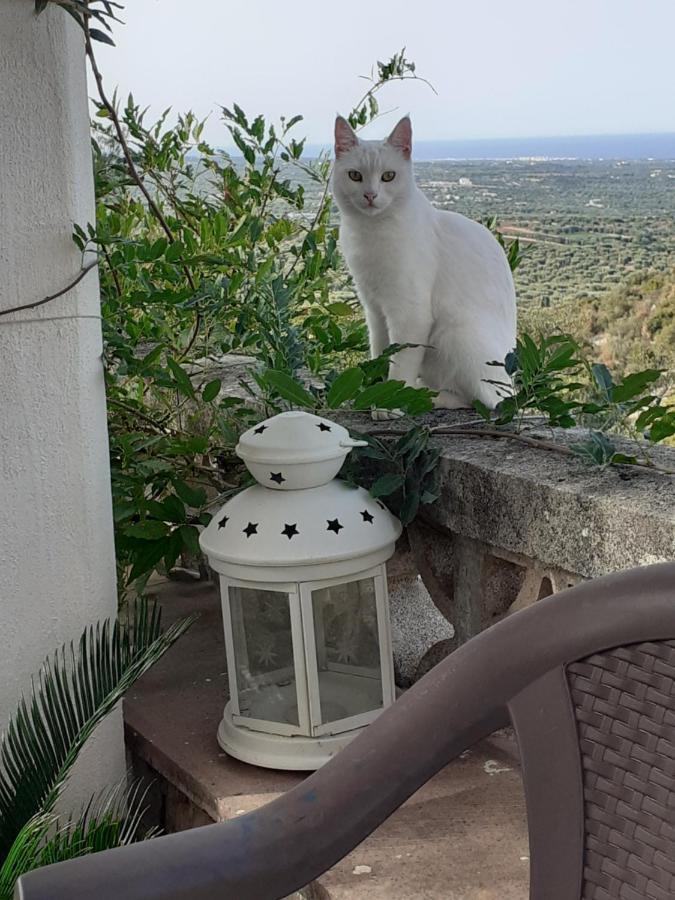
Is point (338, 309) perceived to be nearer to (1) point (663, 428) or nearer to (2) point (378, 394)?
(2) point (378, 394)

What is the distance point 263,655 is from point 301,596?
15cm

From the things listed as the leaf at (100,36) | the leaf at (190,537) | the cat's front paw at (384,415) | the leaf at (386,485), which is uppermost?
the leaf at (100,36)

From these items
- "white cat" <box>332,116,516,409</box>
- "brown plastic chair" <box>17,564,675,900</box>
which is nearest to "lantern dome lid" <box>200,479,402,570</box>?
"white cat" <box>332,116,516,409</box>

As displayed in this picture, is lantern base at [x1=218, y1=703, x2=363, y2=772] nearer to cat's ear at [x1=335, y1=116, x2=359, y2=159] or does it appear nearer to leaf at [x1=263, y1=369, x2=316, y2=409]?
leaf at [x1=263, y1=369, x2=316, y2=409]

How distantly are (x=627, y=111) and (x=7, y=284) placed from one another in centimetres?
553

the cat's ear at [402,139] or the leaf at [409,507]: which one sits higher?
the cat's ear at [402,139]

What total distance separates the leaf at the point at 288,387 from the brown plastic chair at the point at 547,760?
2.51 feet

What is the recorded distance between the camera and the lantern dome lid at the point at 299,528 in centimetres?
150

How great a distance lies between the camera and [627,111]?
6176 millimetres

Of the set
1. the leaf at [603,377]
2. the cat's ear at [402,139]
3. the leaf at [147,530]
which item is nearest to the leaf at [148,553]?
the leaf at [147,530]

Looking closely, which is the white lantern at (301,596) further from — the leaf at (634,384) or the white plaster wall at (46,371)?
the leaf at (634,384)

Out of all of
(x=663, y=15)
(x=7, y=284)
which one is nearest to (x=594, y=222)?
(x=7, y=284)

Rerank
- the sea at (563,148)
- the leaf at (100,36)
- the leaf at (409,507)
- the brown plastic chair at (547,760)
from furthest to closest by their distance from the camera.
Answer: the sea at (563,148) → the leaf at (409,507) → the leaf at (100,36) → the brown plastic chair at (547,760)

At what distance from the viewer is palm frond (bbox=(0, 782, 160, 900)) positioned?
129 cm
